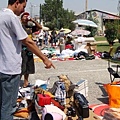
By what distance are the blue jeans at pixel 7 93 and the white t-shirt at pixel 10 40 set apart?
0.28 ft

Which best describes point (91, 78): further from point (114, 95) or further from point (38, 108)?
point (38, 108)

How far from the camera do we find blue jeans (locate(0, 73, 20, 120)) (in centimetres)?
355

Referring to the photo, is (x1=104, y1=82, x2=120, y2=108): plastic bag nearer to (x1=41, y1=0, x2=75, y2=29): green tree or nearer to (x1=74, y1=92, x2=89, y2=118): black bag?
(x1=74, y1=92, x2=89, y2=118): black bag

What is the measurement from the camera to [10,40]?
345 cm

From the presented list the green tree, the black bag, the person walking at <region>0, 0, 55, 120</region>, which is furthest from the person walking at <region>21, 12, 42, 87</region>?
the green tree

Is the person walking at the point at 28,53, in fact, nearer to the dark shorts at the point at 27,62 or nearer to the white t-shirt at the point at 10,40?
the dark shorts at the point at 27,62

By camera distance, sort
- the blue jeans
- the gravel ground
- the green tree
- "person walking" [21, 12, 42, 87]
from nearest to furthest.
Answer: the blue jeans → "person walking" [21, 12, 42, 87] → the gravel ground → the green tree

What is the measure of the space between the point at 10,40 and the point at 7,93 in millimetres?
632

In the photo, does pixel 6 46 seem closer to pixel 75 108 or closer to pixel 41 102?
pixel 41 102

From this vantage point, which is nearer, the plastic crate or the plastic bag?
the plastic crate

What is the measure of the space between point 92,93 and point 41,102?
2.59 m

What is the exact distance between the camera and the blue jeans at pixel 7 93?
3.55 meters

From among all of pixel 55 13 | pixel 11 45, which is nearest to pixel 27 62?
pixel 11 45

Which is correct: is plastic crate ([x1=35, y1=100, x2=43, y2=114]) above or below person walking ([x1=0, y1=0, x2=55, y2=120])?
below
